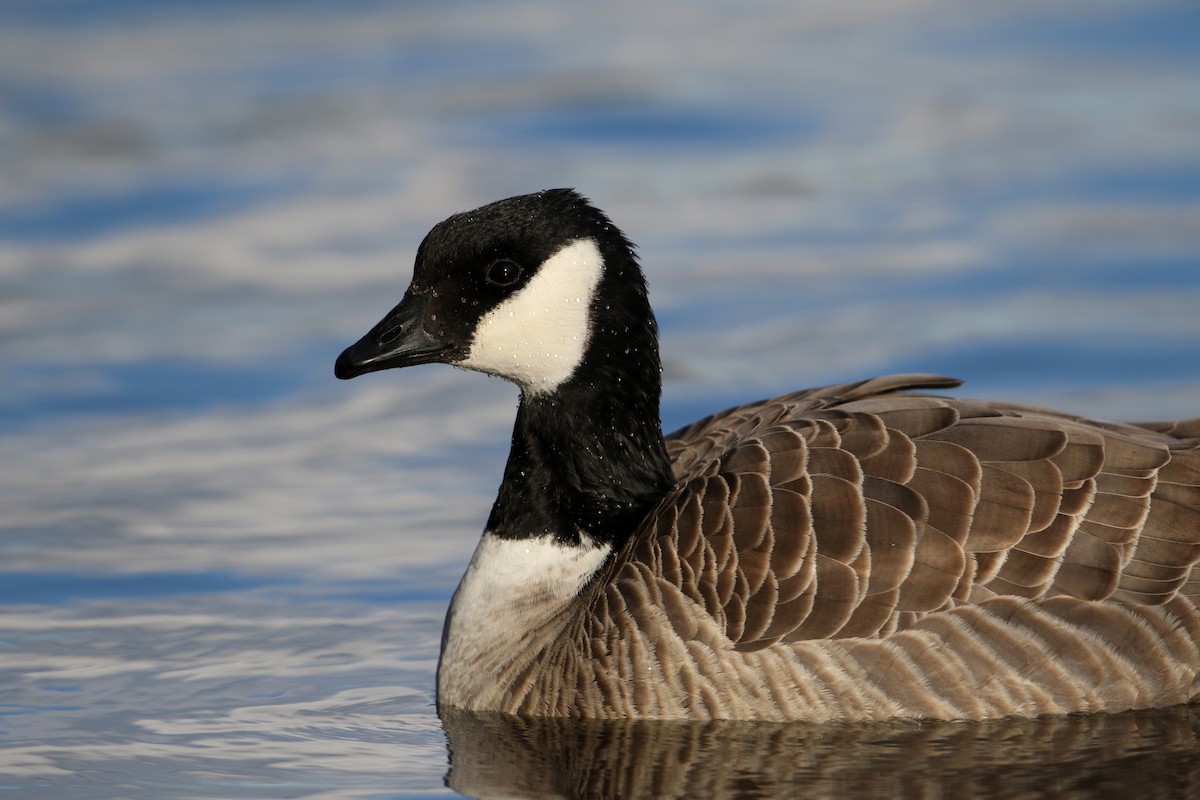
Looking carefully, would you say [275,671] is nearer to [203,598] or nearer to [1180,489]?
[203,598]

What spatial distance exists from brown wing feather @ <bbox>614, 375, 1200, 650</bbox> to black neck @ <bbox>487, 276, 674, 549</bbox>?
1.56ft

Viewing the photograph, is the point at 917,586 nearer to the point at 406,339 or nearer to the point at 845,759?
the point at 845,759

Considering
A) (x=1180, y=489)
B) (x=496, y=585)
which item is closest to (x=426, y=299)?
(x=496, y=585)

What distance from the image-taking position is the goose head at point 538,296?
900 centimetres

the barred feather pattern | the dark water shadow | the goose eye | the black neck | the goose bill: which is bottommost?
the dark water shadow

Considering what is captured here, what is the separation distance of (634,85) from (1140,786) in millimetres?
12324

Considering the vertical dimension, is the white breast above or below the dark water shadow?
above

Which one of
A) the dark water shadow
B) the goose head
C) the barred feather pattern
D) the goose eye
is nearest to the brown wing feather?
the barred feather pattern

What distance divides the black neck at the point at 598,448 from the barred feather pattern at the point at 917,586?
540mm

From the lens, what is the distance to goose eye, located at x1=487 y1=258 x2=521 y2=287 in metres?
9.05

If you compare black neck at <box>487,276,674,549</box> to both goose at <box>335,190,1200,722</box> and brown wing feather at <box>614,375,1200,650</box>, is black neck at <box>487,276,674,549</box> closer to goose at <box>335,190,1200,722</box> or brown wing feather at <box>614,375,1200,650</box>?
goose at <box>335,190,1200,722</box>

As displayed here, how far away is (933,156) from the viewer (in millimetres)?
17375

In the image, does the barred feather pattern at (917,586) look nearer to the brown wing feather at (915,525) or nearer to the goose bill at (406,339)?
the brown wing feather at (915,525)

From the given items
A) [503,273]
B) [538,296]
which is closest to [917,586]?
[538,296]
